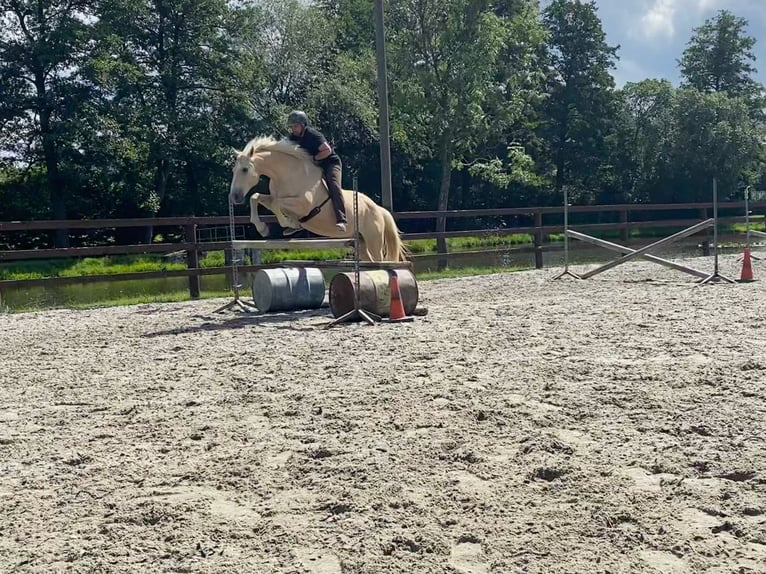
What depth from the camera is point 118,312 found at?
9617mm

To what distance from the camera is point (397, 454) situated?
3342mm

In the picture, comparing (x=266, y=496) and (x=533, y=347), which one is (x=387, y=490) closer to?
(x=266, y=496)

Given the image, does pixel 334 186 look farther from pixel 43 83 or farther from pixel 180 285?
pixel 43 83

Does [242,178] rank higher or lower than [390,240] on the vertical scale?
higher

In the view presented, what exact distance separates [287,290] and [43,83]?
2188 centimetres

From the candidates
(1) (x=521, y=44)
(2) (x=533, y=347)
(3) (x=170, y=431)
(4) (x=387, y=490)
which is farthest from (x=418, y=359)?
(1) (x=521, y=44)

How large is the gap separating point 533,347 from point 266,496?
3.22m

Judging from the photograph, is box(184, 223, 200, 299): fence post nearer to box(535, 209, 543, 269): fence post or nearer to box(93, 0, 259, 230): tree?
box(535, 209, 543, 269): fence post

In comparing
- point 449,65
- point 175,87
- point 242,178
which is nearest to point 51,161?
point 175,87

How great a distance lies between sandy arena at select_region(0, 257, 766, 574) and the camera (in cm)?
247

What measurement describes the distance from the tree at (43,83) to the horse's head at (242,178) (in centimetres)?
1902

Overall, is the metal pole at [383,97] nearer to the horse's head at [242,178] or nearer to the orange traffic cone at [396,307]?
the horse's head at [242,178]

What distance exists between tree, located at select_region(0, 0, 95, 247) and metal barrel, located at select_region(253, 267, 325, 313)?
1903cm

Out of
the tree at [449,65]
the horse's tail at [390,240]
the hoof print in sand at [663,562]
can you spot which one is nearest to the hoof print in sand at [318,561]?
the hoof print in sand at [663,562]
